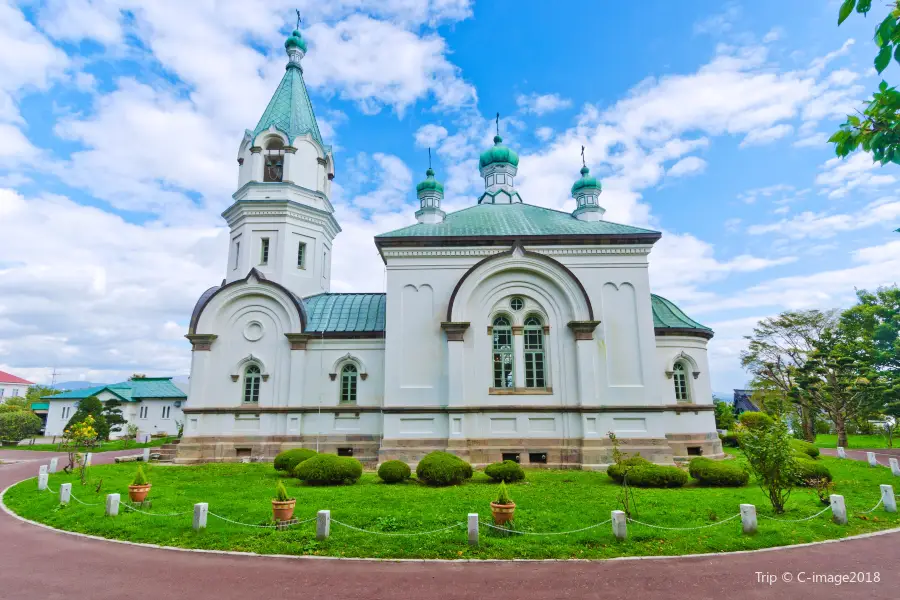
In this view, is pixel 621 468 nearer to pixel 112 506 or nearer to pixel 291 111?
pixel 112 506

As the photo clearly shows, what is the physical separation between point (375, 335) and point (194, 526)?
12224 millimetres

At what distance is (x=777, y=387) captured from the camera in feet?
120

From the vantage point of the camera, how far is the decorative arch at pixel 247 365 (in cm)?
2083

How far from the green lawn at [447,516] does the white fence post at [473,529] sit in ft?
0.54

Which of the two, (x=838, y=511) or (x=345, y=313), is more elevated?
(x=345, y=313)

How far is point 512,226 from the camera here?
2120cm

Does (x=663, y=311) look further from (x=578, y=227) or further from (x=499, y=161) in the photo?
(x=499, y=161)

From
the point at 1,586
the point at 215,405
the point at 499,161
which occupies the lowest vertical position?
the point at 1,586

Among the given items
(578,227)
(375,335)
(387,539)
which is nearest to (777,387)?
(578,227)

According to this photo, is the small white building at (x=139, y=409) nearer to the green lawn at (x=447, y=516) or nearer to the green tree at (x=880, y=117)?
the green lawn at (x=447, y=516)

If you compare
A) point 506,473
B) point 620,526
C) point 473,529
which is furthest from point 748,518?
point 506,473

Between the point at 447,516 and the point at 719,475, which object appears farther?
the point at 719,475

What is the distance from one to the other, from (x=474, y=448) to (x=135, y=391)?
38.7m

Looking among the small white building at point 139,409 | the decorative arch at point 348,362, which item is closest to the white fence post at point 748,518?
Answer: the decorative arch at point 348,362
